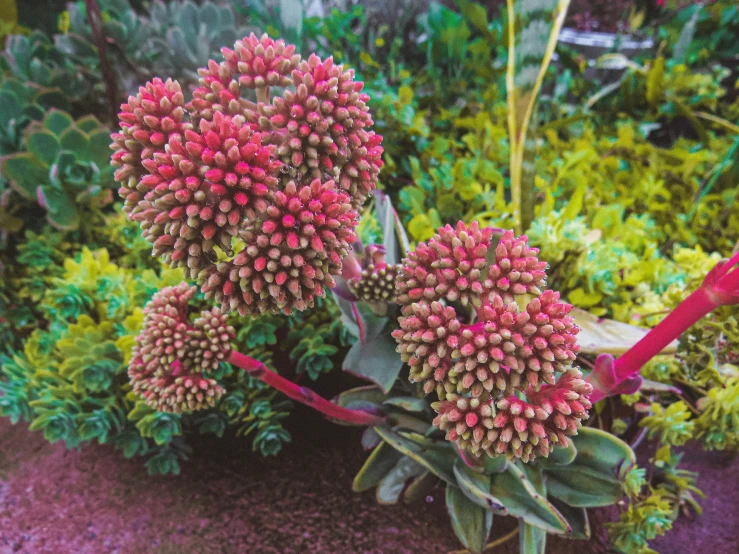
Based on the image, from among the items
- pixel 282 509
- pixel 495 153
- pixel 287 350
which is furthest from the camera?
pixel 495 153

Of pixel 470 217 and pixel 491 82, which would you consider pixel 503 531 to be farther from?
pixel 491 82

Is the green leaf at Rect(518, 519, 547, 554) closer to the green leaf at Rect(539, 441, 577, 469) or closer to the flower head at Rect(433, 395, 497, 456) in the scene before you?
the green leaf at Rect(539, 441, 577, 469)

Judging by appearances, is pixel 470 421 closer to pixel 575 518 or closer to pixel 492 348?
pixel 492 348

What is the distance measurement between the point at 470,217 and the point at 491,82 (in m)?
0.61

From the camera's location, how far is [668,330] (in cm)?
48

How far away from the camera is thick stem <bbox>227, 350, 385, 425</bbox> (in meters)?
0.56

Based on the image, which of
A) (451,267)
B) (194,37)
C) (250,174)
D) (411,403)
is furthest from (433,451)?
(194,37)

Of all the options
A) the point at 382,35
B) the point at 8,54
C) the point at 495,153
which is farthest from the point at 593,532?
the point at 8,54

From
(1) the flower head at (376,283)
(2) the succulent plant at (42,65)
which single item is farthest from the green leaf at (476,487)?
(2) the succulent plant at (42,65)

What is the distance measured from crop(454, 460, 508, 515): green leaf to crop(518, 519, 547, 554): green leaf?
0.17 feet

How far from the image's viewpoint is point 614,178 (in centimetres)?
111

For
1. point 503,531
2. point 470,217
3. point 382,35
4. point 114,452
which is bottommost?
point 114,452

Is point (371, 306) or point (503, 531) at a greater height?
point (371, 306)

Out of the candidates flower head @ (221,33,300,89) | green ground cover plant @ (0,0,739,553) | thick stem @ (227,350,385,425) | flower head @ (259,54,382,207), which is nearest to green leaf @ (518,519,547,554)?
green ground cover plant @ (0,0,739,553)
